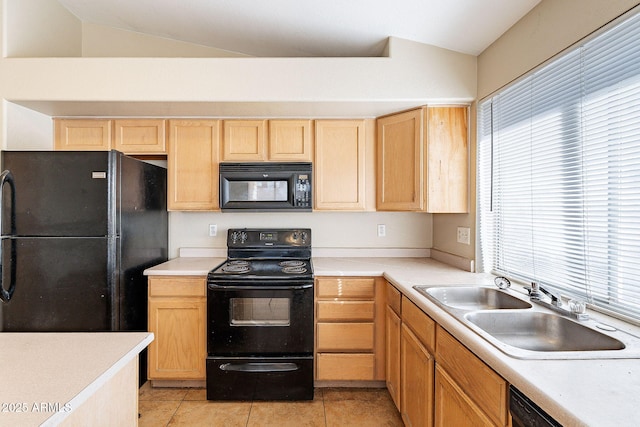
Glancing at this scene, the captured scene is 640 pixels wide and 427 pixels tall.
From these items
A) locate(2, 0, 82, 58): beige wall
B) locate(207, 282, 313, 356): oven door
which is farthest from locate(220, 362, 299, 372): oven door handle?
locate(2, 0, 82, 58): beige wall

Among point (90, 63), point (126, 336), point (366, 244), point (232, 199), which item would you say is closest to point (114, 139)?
point (90, 63)

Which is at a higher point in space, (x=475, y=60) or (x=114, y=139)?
(x=475, y=60)

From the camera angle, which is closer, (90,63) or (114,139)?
(90,63)

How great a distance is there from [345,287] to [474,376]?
123 cm

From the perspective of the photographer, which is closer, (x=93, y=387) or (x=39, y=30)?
(x=93, y=387)

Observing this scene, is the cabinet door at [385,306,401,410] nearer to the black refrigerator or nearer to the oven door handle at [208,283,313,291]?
the oven door handle at [208,283,313,291]

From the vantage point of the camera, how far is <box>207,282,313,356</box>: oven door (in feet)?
7.20

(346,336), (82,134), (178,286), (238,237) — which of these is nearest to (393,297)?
(346,336)

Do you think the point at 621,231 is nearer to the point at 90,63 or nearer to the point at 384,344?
the point at 384,344

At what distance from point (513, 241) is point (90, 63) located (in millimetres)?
2989

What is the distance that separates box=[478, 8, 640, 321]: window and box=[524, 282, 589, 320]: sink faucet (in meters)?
0.13

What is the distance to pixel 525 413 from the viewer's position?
2.82ft

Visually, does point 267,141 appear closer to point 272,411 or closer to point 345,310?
point 345,310

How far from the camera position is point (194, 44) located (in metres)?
2.81
